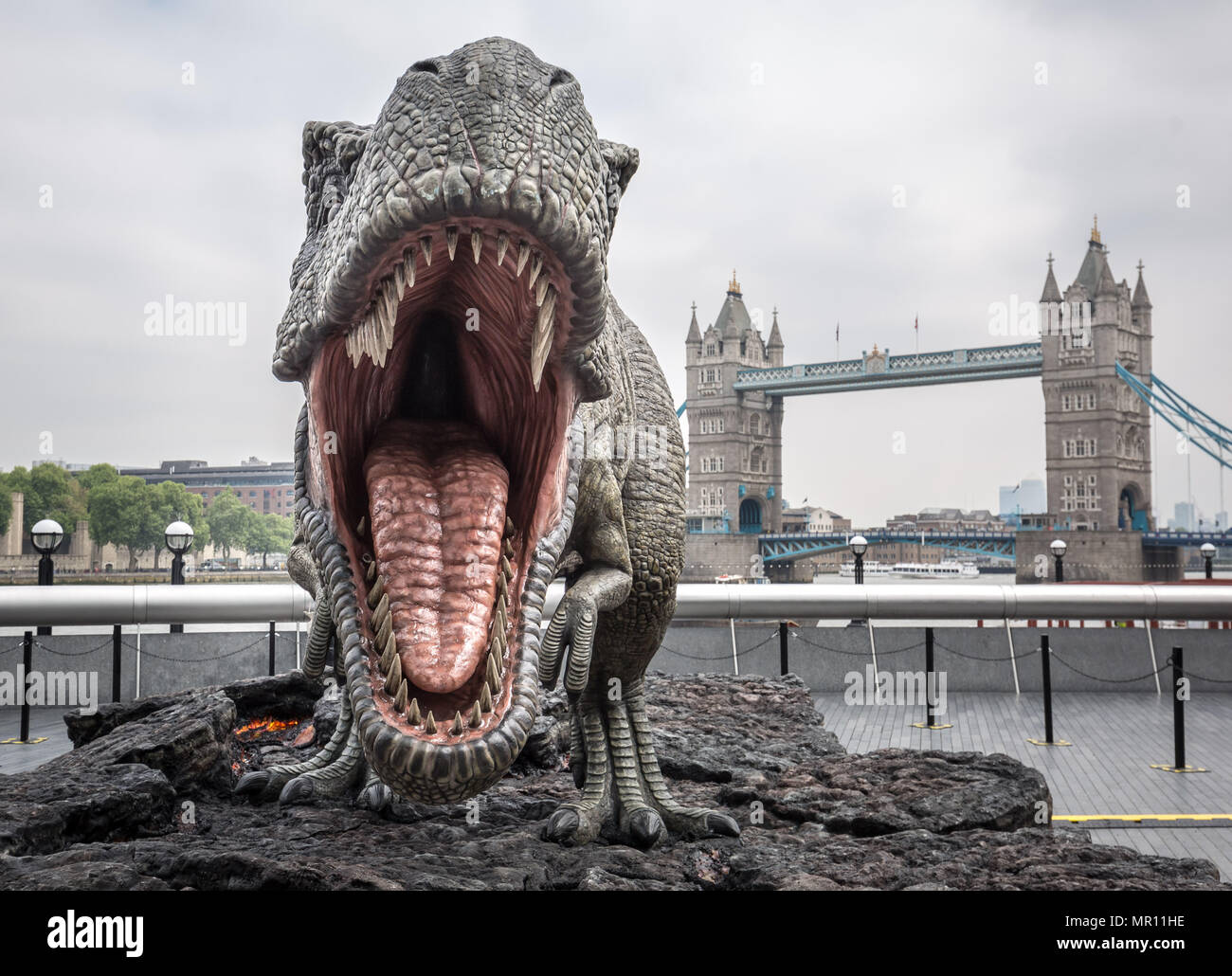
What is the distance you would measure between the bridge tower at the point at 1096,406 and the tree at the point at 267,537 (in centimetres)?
4843

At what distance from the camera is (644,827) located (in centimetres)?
378

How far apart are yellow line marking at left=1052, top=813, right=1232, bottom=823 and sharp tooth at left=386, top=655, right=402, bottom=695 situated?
496 centimetres

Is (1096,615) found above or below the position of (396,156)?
below

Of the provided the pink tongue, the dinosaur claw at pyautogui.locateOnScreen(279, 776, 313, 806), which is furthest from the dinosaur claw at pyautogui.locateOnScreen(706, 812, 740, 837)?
the pink tongue

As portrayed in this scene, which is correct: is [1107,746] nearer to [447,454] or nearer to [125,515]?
[447,454]

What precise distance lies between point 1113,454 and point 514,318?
63855 mm

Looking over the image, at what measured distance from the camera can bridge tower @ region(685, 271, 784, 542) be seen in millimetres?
75375

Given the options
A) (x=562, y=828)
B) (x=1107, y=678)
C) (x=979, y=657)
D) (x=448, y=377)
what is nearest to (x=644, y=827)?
(x=562, y=828)

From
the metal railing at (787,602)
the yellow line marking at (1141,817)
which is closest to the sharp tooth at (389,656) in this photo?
the yellow line marking at (1141,817)

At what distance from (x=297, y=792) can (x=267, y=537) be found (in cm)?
2132
